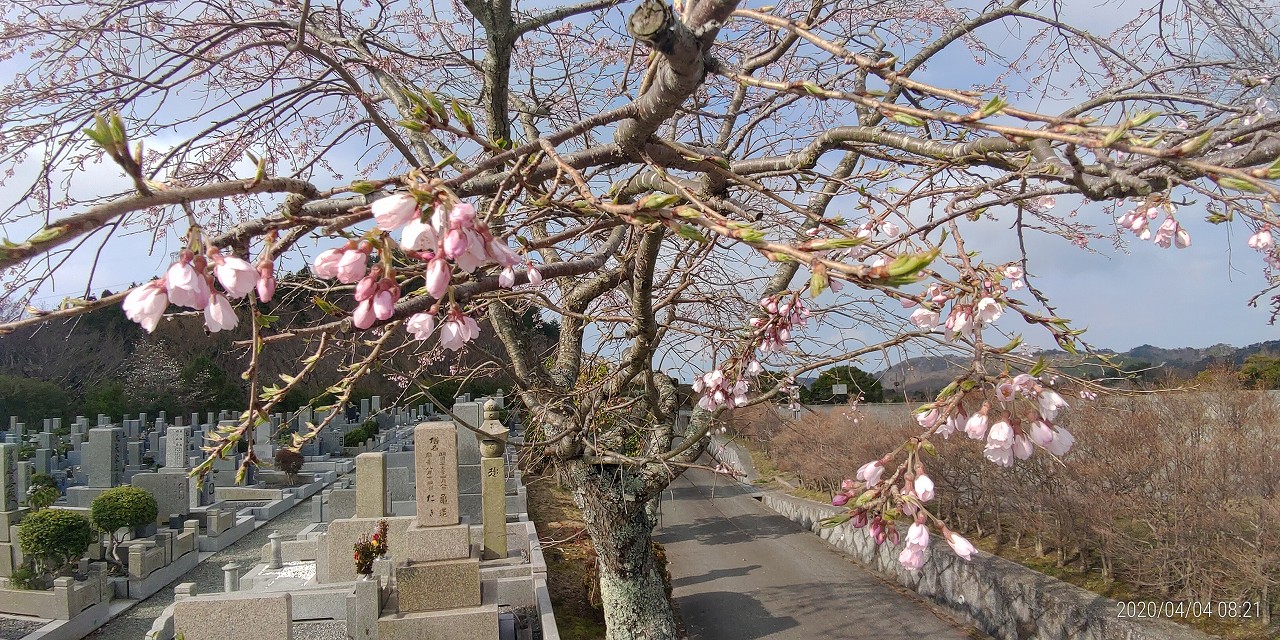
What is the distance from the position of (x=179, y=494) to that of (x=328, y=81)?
7701 millimetres

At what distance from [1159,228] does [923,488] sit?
49.2 inches

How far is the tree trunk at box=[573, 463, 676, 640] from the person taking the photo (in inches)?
208

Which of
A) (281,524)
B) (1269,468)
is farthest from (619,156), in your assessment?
(281,524)

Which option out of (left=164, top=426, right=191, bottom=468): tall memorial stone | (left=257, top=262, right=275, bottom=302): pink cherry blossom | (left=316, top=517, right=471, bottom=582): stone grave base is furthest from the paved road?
(left=164, top=426, right=191, bottom=468): tall memorial stone

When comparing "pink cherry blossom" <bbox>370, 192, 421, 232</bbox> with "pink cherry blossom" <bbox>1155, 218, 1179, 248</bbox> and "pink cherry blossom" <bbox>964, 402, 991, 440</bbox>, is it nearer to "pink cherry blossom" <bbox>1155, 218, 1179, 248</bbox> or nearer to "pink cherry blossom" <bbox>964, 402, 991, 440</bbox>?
"pink cherry blossom" <bbox>964, 402, 991, 440</bbox>

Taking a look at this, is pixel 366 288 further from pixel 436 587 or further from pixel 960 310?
pixel 436 587

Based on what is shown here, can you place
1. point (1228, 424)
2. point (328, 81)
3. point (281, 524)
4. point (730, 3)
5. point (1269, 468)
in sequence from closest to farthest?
1. point (730, 3)
2. point (328, 81)
3. point (1269, 468)
4. point (1228, 424)
5. point (281, 524)

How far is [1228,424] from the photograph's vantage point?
A: 7.46 m

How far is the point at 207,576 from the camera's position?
8781 mm

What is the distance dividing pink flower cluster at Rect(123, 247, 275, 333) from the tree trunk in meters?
4.17

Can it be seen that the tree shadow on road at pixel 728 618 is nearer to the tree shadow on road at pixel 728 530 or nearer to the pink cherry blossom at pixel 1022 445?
the tree shadow on road at pixel 728 530

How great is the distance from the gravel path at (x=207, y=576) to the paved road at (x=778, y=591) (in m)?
5.77

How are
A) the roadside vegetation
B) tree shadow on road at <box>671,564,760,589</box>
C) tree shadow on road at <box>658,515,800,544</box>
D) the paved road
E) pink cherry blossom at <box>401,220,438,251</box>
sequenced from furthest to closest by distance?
1. tree shadow on road at <box>658,515,800,544</box>
2. tree shadow on road at <box>671,564,760,589</box>
3. the paved road
4. the roadside vegetation
5. pink cherry blossom at <box>401,220,438,251</box>

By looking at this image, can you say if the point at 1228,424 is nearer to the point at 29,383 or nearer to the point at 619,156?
the point at 619,156
